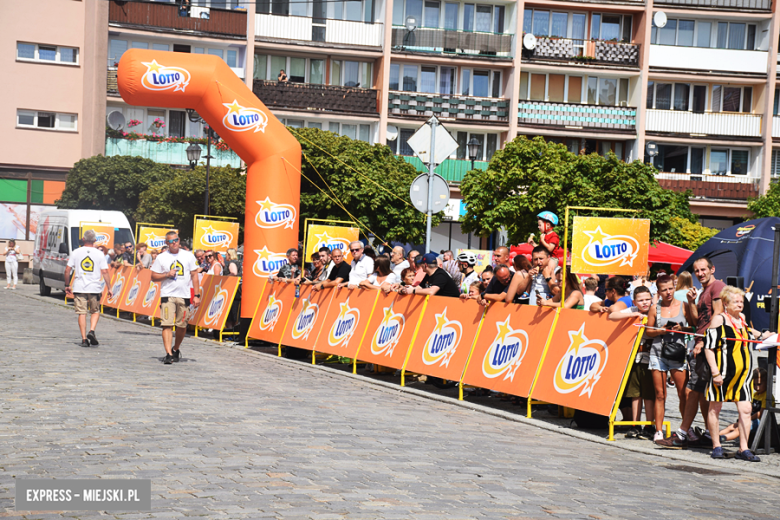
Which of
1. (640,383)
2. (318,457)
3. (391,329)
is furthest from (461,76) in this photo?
(318,457)

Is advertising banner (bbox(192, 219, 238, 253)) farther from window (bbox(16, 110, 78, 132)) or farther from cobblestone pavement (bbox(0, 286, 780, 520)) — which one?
window (bbox(16, 110, 78, 132))

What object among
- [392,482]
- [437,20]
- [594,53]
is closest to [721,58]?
[594,53]

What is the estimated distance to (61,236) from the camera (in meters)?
29.5

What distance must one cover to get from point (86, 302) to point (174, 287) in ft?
7.83

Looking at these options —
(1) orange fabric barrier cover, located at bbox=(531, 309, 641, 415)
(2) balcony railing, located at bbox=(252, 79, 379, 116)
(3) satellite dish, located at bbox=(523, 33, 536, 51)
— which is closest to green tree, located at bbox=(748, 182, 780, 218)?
(3) satellite dish, located at bbox=(523, 33, 536, 51)

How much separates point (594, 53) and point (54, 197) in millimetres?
27875

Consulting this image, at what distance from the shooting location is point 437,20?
154 feet

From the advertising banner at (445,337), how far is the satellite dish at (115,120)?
3597 cm

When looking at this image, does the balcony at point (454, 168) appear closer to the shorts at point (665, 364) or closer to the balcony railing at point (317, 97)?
the balcony railing at point (317, 97)

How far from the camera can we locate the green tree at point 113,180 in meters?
42.5

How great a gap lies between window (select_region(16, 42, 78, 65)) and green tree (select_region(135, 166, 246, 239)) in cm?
1144

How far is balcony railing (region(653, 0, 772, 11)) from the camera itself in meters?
47.0

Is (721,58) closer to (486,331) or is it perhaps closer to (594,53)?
(594,53)

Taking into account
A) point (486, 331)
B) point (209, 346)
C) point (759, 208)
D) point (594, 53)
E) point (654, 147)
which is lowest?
point (209, 346)
